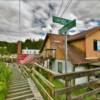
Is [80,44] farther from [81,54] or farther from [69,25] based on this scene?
[69,25]

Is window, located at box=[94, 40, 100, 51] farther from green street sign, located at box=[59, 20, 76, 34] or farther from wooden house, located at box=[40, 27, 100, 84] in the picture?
→ green street sign, located at box=[59, 20, 76, 34]

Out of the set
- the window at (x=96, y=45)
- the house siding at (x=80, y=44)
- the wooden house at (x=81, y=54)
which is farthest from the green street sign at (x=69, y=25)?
the house siding at (x=80, y=44)

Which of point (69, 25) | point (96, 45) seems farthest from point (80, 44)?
point (69, 25)

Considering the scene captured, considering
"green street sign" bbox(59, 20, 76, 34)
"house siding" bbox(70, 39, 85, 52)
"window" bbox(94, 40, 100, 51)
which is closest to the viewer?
"green street sign" bbox(59, 20, 76, 34)

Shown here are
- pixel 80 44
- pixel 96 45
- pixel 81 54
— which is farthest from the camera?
pixel 80 44

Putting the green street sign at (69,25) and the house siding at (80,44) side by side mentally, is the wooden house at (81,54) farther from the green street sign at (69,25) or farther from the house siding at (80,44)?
the green street sign at (69,25)

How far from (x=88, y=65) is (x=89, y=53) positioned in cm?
135

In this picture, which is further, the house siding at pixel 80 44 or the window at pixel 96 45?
the house siding at pixel 80 44

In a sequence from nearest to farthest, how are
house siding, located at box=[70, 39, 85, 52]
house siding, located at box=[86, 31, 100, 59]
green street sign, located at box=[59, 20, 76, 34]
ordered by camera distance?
green street sign, located at box=[59, 20, 76, 34], house siding, located at box=[86, 31, 100, 59], house siding, located at box=[70, 39, 85, 52]

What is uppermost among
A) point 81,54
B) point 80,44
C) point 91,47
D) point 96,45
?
point 80,44

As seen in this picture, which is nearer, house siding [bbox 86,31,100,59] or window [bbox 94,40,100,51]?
house siding [bbox 86,31,100,59]

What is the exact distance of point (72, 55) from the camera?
17.5 meters

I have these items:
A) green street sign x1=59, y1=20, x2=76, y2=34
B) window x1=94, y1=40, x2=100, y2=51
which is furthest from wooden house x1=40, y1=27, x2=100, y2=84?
green street sign x1=59, y1=20, x2=76, y2=34

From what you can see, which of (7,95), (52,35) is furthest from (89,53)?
(7,95)
